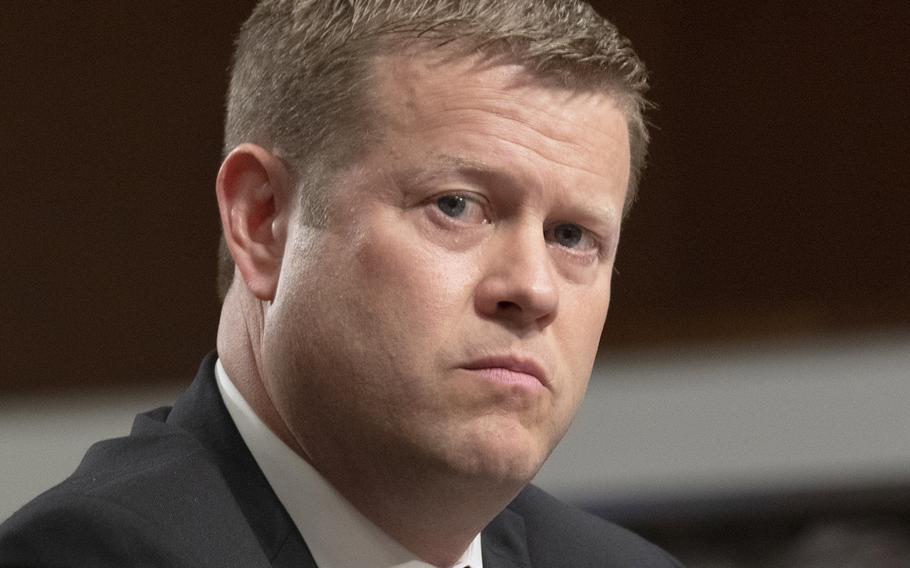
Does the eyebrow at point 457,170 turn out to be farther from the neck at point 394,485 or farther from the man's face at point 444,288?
the neck at point 394,485

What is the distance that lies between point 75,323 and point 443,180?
192cm

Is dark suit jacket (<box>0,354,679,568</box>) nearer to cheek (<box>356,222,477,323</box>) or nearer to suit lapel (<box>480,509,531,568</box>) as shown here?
suit lapel (<box>480,509,531,568</box>)

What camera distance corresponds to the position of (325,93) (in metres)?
1.43

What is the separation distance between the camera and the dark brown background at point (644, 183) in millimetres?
2975

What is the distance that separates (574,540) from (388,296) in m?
0.59

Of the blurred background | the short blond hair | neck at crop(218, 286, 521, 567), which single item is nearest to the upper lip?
neck at crop(218, 286, 521, 567)

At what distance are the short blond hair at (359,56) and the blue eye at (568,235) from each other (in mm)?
151

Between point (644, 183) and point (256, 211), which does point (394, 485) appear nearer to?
point (256, 211)

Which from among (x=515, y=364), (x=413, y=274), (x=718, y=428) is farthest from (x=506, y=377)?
(x=718, y=428)

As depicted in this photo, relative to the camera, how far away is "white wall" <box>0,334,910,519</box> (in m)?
2.84

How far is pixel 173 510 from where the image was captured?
1.33 metres

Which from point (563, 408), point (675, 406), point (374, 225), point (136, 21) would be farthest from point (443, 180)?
point (136, 21)

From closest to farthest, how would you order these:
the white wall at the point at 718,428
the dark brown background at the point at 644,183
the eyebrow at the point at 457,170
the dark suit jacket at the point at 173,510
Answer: the dark suit jacket at the point at 173,510
the eyebrow at the point at 457,170
the white wall at the point at 718,428
the dark brown background at the point at 644,183

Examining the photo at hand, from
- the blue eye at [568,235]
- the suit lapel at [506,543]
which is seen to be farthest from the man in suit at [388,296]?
the suit lapel at [506,543]
